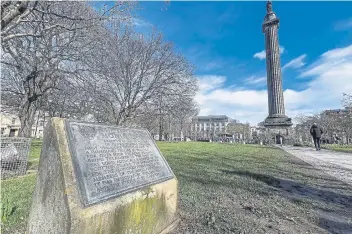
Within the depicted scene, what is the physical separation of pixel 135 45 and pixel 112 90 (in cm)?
487

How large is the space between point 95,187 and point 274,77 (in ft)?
133

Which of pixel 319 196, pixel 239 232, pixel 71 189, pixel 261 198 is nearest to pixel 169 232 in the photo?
pixel 239 232

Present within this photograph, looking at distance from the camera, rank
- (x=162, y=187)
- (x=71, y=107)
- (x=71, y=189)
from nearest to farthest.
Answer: (x=71, y=189), (x=162, y=187), (x=71, y=107)

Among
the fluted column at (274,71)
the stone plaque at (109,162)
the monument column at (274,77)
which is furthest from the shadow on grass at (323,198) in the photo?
the fluted column at (274,71)

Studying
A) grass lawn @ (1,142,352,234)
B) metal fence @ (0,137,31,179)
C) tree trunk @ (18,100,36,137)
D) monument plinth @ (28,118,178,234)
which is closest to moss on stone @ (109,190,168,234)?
monument plinth @ (28,118,178,234)

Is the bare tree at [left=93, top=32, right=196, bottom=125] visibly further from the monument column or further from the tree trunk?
the monument column

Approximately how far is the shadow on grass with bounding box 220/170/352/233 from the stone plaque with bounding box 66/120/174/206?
2.67 metres

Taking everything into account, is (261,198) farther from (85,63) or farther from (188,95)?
(188,95)

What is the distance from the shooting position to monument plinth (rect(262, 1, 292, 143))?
36281 millimetres

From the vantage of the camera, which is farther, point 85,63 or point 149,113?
point 149,113

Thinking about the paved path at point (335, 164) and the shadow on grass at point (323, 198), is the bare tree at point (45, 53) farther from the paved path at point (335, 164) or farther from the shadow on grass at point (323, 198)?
the paved path at point (335, 164)

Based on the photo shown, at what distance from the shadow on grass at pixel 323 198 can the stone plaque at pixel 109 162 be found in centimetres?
267

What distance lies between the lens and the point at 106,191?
2490mm

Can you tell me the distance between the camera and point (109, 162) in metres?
2.88
